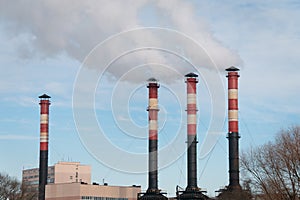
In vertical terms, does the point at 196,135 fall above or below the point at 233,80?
below

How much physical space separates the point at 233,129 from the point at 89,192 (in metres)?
20.9

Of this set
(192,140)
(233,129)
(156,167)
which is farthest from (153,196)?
(233,129)

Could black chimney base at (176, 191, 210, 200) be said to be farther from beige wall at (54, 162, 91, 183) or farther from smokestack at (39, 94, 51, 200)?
beige wall at (54, 162, 91, 183)

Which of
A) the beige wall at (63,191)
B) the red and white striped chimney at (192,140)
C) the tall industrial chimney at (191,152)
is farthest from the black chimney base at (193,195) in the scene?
the beige wall at (63,191)

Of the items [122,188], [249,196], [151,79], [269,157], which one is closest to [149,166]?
[122,188]

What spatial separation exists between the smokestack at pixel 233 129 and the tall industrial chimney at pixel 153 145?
35.6 feet

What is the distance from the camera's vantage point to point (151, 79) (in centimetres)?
8825

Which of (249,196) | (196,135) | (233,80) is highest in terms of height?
(233,80)

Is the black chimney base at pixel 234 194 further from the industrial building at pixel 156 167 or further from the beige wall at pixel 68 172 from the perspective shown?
the beige wall at pixel 68 172

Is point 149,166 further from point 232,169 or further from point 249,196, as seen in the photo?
point 249,196

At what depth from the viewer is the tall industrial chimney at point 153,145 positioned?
85.9 m

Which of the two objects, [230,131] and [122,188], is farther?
[122,188]

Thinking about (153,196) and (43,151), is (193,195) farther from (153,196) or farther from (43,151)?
(43,151)

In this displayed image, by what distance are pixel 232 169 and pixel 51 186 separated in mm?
26122
